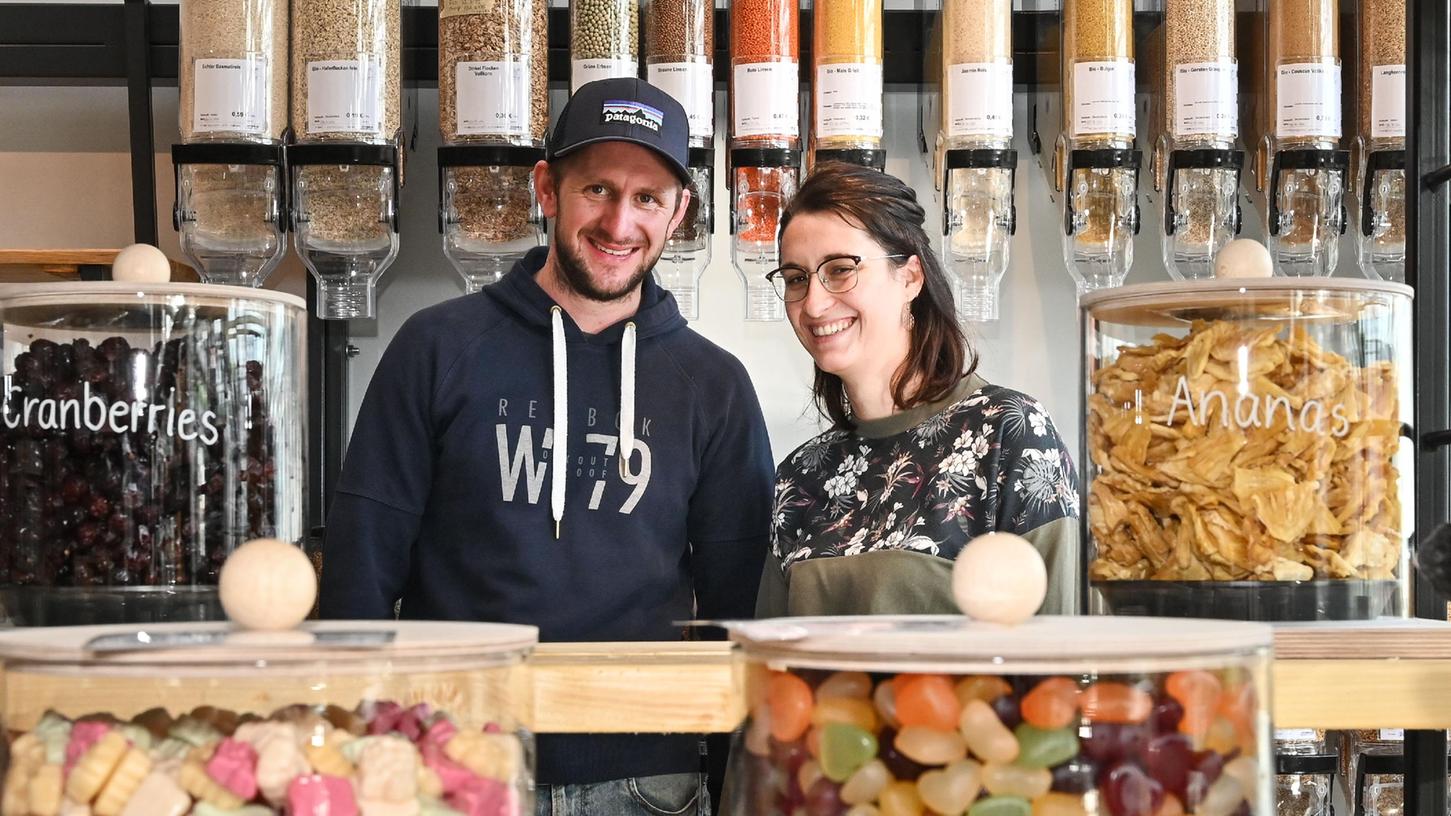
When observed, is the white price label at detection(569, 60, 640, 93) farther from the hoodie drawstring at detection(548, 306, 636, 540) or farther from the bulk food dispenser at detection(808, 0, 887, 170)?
the hoodie drawstring at detection(548, 306, 636, 540)

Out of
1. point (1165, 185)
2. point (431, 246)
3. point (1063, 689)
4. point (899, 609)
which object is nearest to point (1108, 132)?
point (1165, 185)

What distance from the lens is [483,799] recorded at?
664 mm

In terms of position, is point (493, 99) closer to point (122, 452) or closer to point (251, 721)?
→ point (122, 452)

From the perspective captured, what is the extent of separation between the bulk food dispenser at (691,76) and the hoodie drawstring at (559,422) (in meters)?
0.26

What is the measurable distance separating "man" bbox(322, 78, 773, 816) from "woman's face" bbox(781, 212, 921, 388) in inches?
8.4

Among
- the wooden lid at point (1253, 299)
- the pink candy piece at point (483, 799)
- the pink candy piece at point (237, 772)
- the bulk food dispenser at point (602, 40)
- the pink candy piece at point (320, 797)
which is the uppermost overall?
the bulk food dispenser at point (602, 40)

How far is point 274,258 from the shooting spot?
1796 mm

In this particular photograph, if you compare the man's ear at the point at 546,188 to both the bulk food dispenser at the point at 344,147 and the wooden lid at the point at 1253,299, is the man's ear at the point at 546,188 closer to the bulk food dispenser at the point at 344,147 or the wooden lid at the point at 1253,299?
the bulk food dispenser at the point at 344,147

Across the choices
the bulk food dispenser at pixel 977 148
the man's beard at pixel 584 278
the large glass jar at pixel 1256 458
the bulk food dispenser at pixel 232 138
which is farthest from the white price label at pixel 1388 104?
the bulk food dispenser at pixel 232 138

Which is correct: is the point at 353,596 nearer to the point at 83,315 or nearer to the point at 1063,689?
the point at 83,315

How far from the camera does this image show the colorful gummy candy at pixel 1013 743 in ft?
2.01

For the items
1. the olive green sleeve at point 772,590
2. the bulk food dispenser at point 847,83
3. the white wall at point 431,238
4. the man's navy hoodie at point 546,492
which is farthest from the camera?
the white wall at point 431,238

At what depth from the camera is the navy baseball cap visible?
1.60 meters

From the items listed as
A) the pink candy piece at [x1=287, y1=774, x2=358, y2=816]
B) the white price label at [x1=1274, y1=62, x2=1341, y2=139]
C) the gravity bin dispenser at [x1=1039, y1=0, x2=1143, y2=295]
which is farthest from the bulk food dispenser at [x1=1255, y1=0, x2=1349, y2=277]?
the pink candy piece at [x1=287, y1=774, x2=358, y2=816]
